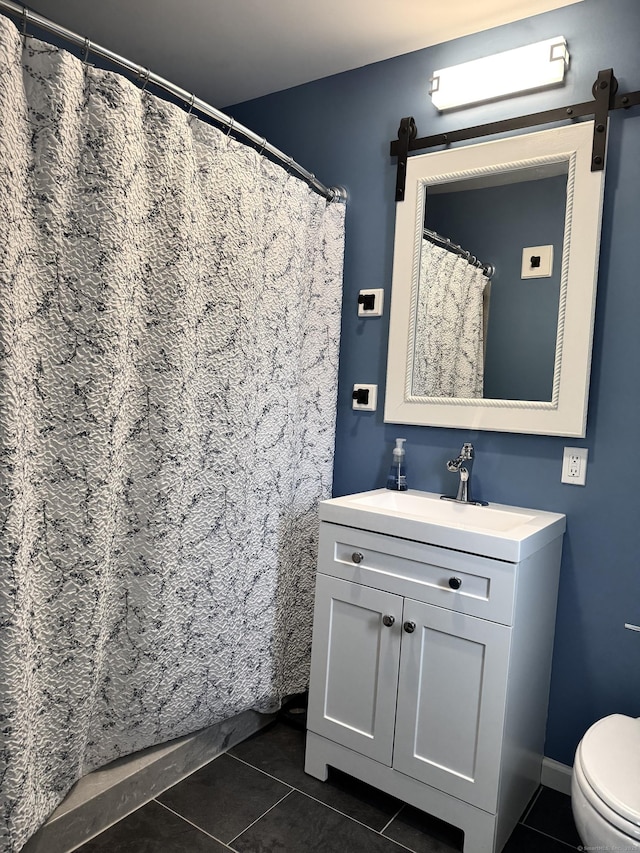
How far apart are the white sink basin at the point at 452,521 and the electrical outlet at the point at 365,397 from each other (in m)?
0.32

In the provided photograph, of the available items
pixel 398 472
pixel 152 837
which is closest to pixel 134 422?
pixel 398 472

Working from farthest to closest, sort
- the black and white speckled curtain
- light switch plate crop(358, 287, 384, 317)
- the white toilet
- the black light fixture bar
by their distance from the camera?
1. light switch plate crop(358, 287, 384, 317)
2. the black light fixture bar
3. the black and white speckled curtain
4. the white toilet

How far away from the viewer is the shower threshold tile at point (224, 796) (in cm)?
165

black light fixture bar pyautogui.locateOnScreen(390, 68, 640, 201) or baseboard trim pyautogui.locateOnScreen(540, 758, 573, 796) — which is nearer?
black light fixture bar pyautogui.locateOnScreen(390, 68, 640, 201)

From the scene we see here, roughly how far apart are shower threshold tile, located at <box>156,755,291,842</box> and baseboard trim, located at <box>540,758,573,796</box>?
801 millimetres

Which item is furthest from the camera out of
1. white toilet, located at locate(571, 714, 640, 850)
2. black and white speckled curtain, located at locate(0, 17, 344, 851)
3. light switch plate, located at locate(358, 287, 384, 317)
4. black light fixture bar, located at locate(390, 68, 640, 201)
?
light switch plate, located at locate(358, 287, 384, 317)

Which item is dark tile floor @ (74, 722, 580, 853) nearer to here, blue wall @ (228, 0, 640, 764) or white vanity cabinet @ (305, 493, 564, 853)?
white vanity cabinet @ (305, 493, 564, 853)

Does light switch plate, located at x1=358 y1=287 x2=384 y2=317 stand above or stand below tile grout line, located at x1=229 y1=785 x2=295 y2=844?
above

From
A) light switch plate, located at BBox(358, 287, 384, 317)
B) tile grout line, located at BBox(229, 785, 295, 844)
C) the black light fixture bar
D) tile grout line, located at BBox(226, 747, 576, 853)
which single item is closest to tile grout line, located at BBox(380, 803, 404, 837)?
tile grout line, located at BBox(226, 747, 576, 853)

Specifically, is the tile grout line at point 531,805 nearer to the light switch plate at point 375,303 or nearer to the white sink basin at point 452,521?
the white sink basin at point 452,521

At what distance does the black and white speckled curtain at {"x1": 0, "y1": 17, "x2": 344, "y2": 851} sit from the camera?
126 centimetres

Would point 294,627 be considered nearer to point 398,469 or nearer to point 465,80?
point 398,469

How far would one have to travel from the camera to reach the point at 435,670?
1.61 meters

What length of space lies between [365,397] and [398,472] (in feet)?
1.06
